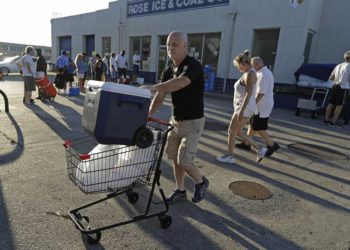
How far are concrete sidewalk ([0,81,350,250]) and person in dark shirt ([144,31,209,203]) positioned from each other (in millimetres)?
511

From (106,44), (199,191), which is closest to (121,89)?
(199,191)

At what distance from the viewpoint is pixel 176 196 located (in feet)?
11.0

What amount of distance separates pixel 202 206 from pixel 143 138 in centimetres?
139

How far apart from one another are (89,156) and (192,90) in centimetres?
122

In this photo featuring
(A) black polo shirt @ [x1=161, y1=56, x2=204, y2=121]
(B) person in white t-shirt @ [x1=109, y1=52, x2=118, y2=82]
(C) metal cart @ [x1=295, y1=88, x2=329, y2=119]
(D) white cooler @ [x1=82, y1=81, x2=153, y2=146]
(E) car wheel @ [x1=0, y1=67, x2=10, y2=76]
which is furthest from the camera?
(E) car wheel @ [x1=0, y1=67, x2=10, y2=76]

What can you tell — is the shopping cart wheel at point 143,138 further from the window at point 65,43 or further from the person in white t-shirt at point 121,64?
the window at point 65,43

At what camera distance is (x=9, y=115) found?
6902 mm

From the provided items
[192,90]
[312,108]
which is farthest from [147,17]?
[192,90]

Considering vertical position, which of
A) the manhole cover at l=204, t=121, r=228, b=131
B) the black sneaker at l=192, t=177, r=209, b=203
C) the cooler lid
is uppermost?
the cooler lid

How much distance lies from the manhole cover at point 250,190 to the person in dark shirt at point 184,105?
74 cm

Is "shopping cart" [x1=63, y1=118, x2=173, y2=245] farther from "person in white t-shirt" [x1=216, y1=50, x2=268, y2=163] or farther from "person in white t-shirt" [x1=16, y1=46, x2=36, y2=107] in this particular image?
"person in white t-shirt" [x1=16, y1=46, x2=36, y2=107]

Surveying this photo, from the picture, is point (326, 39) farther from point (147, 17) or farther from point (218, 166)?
point (218, 166)

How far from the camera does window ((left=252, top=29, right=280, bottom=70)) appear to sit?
12.5 meters

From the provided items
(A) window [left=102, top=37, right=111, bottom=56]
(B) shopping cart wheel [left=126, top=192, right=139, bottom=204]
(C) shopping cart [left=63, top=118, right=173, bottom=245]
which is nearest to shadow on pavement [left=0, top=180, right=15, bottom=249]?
(C) shopping cart [left=63, top=118, right=173, bottom=245]
